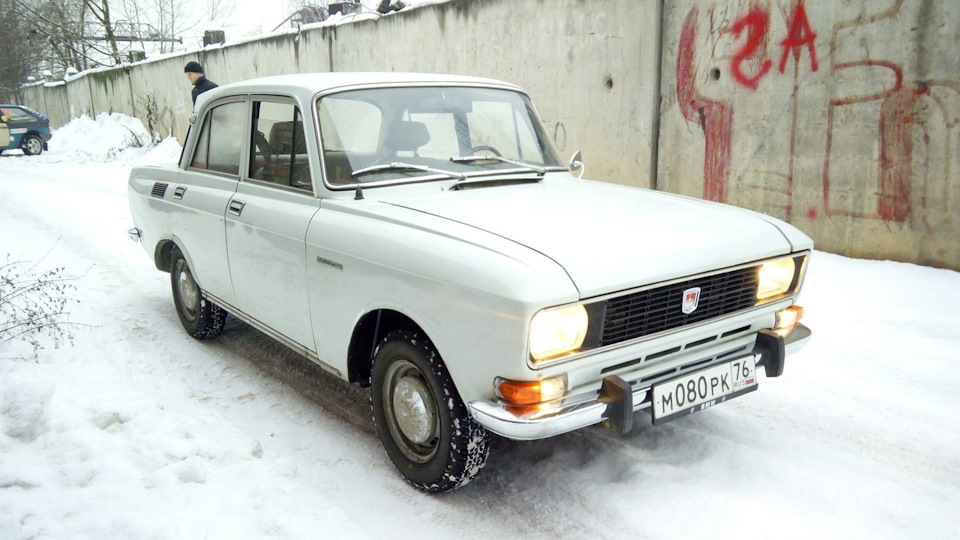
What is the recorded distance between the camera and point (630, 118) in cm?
777

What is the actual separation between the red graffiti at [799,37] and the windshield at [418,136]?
3475 mm

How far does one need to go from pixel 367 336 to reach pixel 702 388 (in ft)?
4.82

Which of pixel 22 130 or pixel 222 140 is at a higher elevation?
pixel 222 140

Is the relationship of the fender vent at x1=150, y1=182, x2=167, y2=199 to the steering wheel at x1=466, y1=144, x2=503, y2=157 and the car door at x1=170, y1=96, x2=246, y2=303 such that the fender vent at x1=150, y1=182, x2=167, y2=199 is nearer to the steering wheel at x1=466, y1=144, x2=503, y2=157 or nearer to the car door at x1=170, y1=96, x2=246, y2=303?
the car door at x1=170, y1=96, x2=246, y2=303

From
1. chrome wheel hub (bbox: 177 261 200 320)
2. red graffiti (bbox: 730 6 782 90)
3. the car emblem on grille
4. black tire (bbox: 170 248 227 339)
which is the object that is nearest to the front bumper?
the car emblem on grille

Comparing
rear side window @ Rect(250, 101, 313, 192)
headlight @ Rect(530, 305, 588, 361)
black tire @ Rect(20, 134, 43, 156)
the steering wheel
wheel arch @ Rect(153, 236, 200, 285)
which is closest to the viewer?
headlight @ Rect(530, 305, 588, 361)

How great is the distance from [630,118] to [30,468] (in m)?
6.47

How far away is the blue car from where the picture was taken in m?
20.4

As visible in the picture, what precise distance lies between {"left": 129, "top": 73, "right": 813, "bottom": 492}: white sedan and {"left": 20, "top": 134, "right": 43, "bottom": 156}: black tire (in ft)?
67.4

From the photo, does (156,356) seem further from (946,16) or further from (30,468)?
(946,16)

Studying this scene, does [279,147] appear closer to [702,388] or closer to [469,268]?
[469,268]

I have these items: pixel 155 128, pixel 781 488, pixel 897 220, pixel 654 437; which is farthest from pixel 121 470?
pixel 155 128

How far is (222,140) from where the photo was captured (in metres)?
4.41

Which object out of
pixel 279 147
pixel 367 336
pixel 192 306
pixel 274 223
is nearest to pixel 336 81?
pixel 279 147
